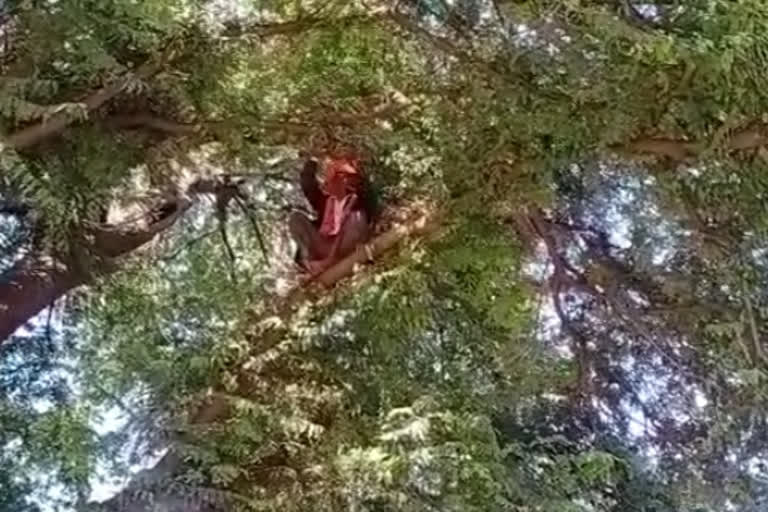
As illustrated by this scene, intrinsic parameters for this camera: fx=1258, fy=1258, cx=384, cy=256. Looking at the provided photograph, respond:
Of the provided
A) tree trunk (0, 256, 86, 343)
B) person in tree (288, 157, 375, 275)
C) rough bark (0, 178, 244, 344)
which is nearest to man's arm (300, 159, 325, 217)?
person in tree (288, 157, 375, 275)

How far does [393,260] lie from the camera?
293cm

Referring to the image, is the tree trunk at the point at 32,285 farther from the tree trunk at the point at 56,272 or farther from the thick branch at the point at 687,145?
the thick branch at the point at 687,145

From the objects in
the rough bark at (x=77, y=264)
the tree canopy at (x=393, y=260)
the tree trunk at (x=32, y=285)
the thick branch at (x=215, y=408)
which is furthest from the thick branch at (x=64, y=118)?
the thick branch at (x=215, y=408)

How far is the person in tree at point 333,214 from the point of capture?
9.50ft

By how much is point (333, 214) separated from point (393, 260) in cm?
19

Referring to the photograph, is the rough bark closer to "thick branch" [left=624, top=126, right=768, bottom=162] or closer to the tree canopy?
the tree canopy

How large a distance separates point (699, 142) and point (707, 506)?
1098 millimetres

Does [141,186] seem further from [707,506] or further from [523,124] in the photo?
[707,506]

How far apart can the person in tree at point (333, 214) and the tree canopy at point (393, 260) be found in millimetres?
43

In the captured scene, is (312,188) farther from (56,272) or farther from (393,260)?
(56,272)

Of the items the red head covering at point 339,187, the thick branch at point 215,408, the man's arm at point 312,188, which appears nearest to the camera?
the thick branch at point 215,408

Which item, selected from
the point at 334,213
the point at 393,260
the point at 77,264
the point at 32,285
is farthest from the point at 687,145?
the point at 32,285

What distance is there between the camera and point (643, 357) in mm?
3166

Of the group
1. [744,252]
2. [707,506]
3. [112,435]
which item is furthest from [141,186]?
[707,506]
